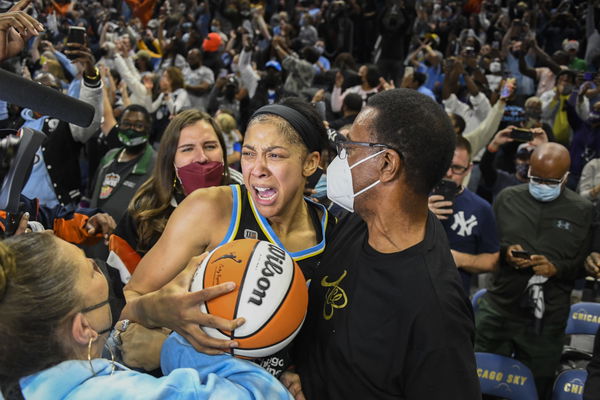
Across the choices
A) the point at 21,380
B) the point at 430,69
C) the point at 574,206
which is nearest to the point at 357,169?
the point at 21,380

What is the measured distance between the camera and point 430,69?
36.1 feet

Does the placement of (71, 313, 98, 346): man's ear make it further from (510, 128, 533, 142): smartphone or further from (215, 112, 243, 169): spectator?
(215, 112, 243, 169): spectator

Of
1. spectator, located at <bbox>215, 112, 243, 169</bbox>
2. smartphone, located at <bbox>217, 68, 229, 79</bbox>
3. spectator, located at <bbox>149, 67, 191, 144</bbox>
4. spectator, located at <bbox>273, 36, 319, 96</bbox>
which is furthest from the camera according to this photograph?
smartphone, located at <bbox>217, 68, 229, 79</bbox>

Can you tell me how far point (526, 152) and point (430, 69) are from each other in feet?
18.7

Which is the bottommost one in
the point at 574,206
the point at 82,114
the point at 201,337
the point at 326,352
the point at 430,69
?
the point at 430,69

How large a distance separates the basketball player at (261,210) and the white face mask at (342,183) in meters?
0.25

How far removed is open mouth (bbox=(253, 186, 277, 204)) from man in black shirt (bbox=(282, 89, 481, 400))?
1.01ft

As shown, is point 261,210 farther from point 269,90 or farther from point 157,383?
point 269,90

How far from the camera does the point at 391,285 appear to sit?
1.85 meters

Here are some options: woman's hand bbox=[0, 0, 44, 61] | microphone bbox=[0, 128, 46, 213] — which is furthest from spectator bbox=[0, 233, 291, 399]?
woman's hand bbox=[0, 0, 44, 61]

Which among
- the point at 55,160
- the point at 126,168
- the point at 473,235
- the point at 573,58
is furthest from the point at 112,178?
the point at 573,58

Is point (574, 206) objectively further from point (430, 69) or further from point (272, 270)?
point (430, 69)

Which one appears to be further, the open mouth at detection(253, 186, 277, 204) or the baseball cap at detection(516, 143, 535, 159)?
the baseball cap at detection(516, 143, 535, 159)

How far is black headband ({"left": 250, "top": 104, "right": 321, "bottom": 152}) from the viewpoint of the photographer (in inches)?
96.7
